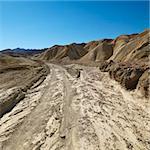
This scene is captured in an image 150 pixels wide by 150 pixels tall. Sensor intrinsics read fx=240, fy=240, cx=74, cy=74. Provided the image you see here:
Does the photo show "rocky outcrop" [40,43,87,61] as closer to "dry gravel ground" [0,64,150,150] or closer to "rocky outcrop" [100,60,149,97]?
"rocky outcrop" [100,60,149,97]

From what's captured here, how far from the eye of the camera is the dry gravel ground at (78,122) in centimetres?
792

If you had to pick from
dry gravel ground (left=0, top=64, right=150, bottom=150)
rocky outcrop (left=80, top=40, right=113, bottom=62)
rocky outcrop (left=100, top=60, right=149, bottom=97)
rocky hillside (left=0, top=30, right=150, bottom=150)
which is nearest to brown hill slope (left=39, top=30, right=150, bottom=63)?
rocky outcrop (left=80, top=40, right=113, bottom=62)

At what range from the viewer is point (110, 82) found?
18766mm

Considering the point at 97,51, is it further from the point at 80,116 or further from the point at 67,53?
the point at 80,116

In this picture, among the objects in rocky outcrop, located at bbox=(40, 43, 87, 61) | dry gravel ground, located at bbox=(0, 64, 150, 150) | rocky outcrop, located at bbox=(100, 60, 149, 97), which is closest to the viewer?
dry gravel ground, located at bbox=(0, 64, 150, 150)

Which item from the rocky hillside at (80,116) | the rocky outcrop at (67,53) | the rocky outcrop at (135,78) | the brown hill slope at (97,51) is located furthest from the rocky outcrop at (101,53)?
the rocky hillside at (80,116)

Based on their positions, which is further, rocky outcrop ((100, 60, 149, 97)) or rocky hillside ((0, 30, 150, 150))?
rocky outcrop ((100, 60, 149, 97))

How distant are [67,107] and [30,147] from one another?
4.34 meters

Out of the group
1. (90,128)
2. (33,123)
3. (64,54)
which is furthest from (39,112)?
(64,54)

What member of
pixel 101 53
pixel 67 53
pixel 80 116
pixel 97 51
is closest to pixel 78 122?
pixel 80 116

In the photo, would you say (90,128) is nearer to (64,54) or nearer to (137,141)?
(137,141)

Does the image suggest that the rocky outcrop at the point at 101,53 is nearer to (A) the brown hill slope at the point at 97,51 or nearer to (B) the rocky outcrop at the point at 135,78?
(A) the brown hill slope at the point at 97,51

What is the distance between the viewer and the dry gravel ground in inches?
312

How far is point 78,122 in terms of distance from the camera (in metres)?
9.79
